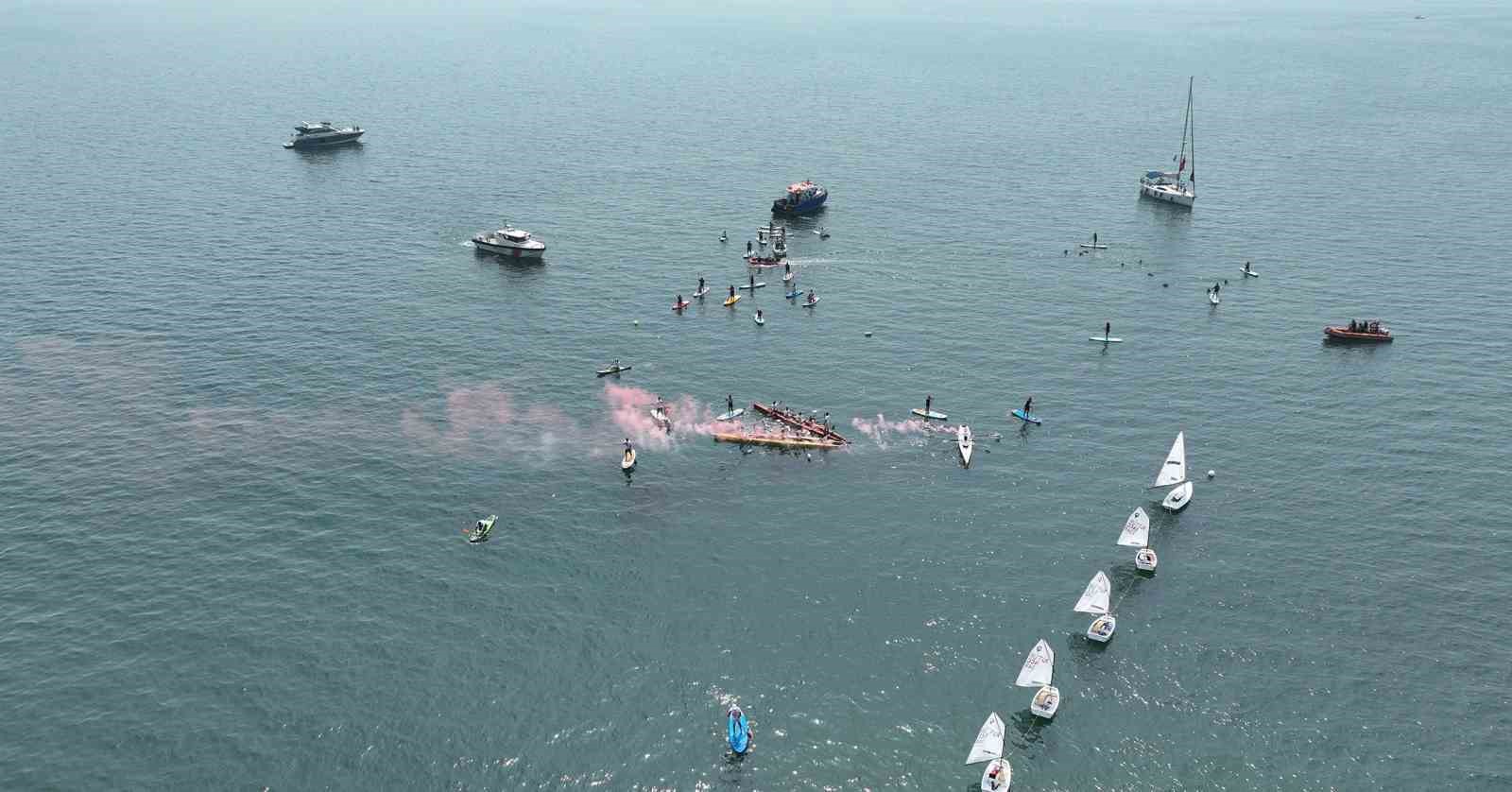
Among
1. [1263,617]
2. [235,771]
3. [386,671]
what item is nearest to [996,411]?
[1263,617]

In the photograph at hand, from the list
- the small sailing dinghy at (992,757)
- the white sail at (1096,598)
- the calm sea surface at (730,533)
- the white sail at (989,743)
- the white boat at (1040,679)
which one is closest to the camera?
the small sailing dinghy at (992,757)

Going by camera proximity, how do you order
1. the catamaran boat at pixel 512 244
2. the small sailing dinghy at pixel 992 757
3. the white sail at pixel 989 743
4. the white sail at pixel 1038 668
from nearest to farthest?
the small sailing dinghy at pixel 992 757, the white sail at pixel 989 743, the white sail at pixel 1038 668, the catamaran boat at pixel 512 244

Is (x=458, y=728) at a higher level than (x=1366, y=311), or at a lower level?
lower

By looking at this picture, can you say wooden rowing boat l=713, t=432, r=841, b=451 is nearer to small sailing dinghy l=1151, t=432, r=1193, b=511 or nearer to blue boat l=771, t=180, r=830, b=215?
small sailing dinghy l=1151, t=432, r=1193, b=511

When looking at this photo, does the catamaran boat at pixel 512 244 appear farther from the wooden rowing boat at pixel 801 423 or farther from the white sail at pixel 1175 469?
the white sail at pixel 1175 469

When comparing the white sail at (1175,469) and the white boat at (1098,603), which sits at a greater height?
the white sail at (1175,469)

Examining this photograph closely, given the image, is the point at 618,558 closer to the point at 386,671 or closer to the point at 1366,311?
the point at 386,671

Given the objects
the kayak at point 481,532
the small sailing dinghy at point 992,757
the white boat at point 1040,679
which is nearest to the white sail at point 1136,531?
the white boat at point 1040,679
